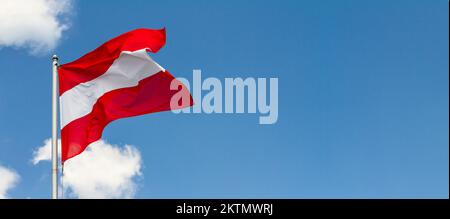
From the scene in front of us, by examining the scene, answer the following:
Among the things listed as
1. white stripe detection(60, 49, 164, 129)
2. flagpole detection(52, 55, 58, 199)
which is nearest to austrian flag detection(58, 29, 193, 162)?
white stripe detection(60, 49, 164, 129)

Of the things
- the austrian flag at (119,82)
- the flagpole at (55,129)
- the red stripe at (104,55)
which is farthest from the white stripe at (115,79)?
the flagpole at (55,129)

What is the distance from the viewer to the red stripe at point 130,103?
58.6 feet

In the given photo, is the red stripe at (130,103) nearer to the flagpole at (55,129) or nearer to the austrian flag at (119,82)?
the austrian flag at (119,82)

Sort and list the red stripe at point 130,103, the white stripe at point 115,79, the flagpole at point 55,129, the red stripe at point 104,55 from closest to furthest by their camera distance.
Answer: the flagpole at point 55,129 < the red stripe at point 130,103 < the white stripe at point 115,79 < the red stripe at point 104,55

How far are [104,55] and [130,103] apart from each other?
1.52m

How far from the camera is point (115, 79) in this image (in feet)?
61.0

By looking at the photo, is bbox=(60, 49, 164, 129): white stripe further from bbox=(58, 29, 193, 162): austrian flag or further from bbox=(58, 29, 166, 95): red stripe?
bbox=(58, 29, 166, 95): red stripe

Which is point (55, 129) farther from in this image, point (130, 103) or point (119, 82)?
point (119, 82)

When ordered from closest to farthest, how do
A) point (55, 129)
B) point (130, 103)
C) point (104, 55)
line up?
point (55, 129), point (130, 103), point (104, 55)

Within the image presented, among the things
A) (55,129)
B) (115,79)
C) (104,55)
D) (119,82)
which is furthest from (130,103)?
(55,129)

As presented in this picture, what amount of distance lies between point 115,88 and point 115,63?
2.27 feet
